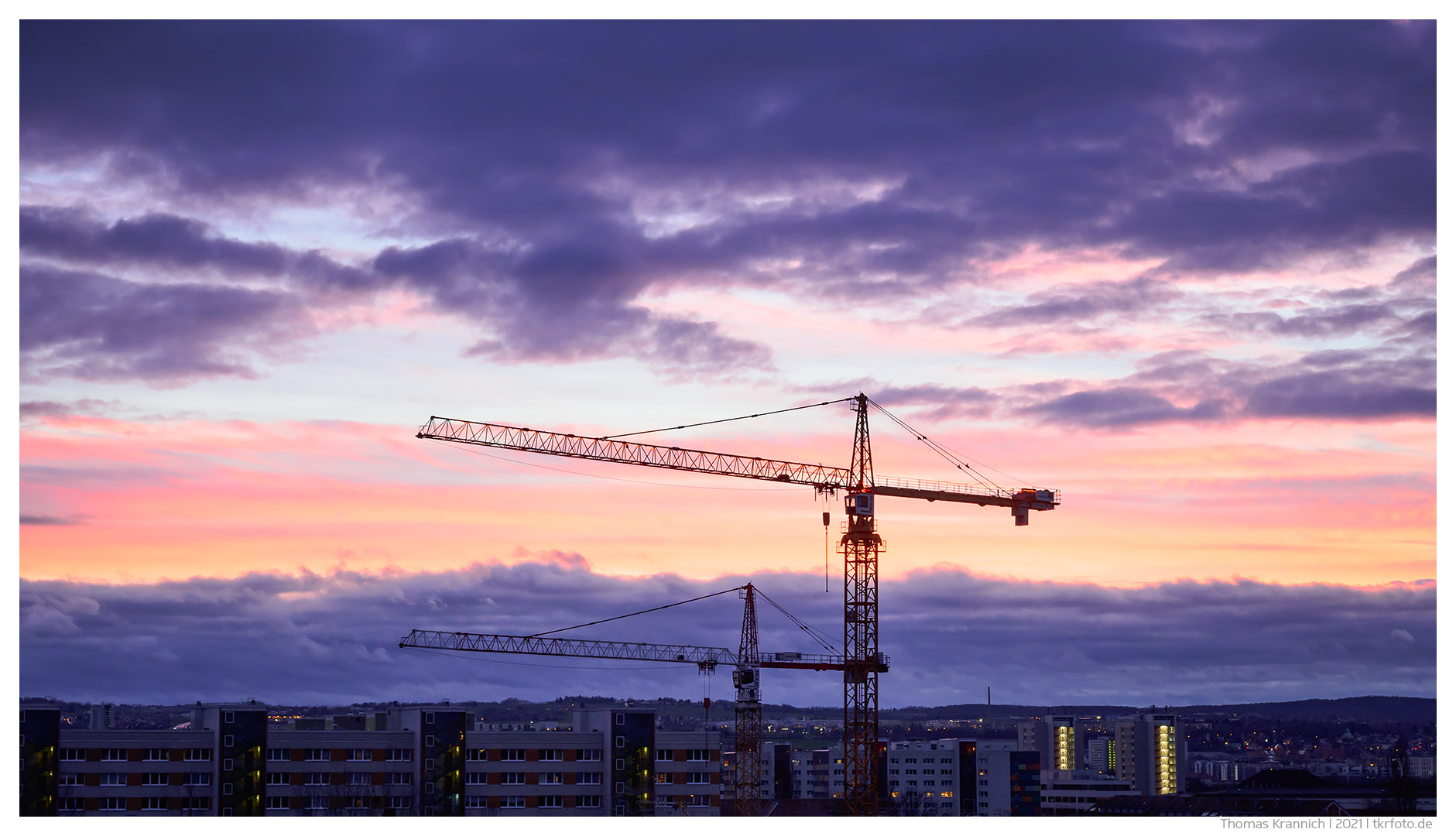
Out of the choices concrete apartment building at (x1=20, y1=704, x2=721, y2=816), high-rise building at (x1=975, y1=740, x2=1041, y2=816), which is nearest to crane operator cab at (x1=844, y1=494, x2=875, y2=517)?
concrete apartment building at (x1=20, y1=704, x2=721, y2=816)

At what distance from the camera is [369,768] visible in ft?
309

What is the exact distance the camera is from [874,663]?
98.8 meters

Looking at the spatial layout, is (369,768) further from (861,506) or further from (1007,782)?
(1007,782)

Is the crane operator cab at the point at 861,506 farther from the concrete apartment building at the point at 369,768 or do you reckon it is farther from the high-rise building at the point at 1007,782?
the high-rise building at the point at 1007,782

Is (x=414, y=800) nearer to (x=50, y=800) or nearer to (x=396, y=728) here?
(x=396, y=728)

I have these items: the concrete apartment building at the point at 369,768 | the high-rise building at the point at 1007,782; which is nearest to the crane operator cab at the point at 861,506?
the concrete apartment building at the point at 369,768

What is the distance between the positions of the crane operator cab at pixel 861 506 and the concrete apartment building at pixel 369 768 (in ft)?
60.8

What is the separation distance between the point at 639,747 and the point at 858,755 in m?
15.1

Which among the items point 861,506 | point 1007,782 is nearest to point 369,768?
point 861,506

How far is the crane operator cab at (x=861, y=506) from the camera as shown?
101m

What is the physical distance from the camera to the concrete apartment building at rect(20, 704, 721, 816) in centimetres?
8675

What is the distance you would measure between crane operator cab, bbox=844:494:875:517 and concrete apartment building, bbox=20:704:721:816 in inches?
729
